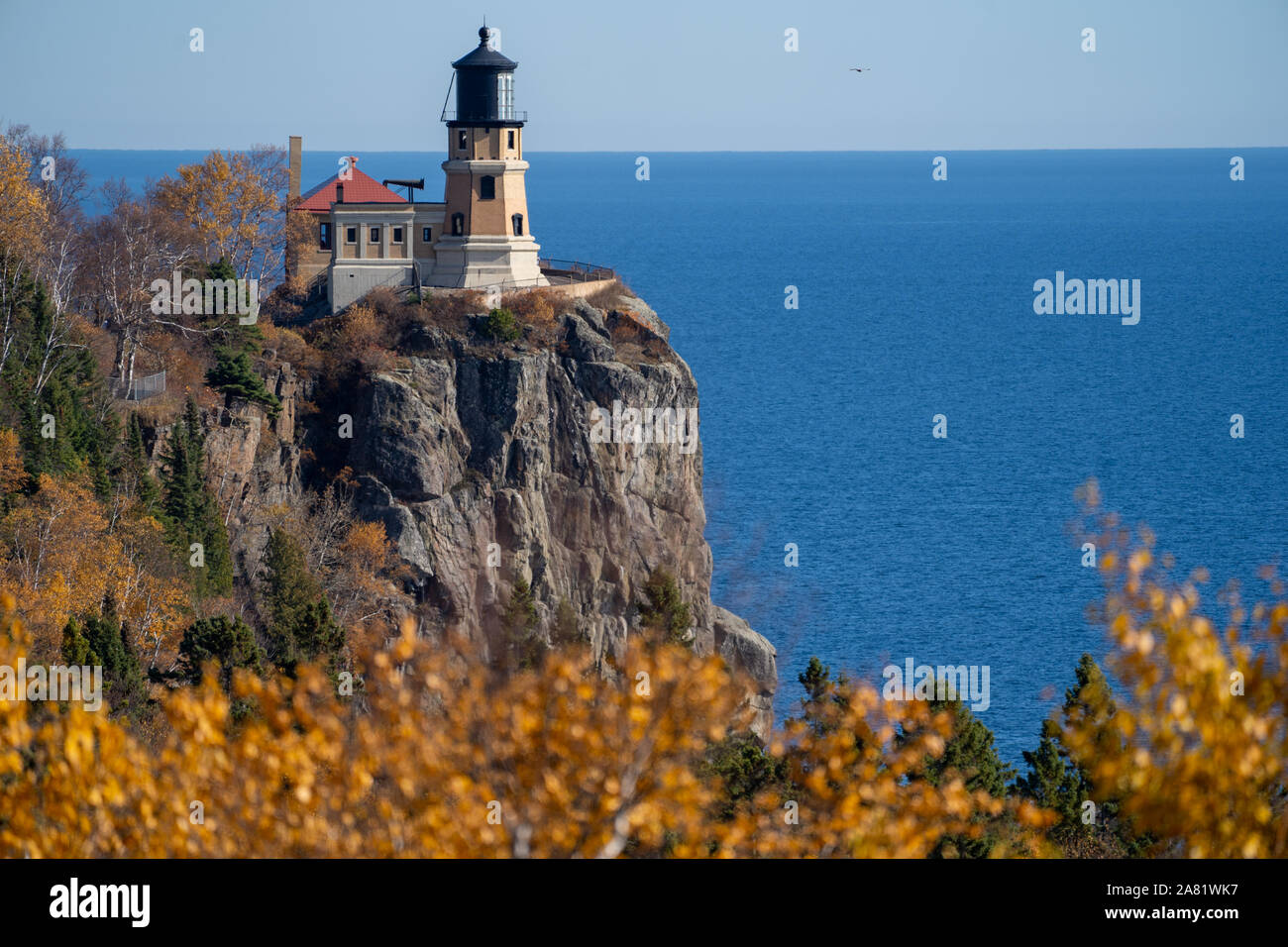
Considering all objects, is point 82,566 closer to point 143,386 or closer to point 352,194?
point 143,386

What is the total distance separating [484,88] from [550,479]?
63.9ft

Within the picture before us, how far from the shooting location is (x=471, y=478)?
70.6m

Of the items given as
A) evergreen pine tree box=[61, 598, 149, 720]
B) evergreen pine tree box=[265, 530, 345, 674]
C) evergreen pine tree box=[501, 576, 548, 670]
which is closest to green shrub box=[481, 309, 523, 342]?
evergreen pine tree box=[501, 576, 548, 670]

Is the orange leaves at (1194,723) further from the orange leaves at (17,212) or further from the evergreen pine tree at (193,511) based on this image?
the orange leaves at (17,212)

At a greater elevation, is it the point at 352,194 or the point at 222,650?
the point at 352,194

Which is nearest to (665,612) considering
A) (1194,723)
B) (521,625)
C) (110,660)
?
(521,625)

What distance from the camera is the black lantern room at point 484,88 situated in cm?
7331

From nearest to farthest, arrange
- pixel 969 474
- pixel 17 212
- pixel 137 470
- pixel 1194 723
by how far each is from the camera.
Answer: pixel 1194 723 < pixel 137 470 < pixel 17 212 < pixel 969 474

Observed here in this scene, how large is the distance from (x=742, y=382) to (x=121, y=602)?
11871 cm

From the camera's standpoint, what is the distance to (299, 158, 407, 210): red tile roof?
75.9m

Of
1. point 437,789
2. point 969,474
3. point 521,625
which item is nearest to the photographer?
point 437,789

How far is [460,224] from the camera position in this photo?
7431 cm
